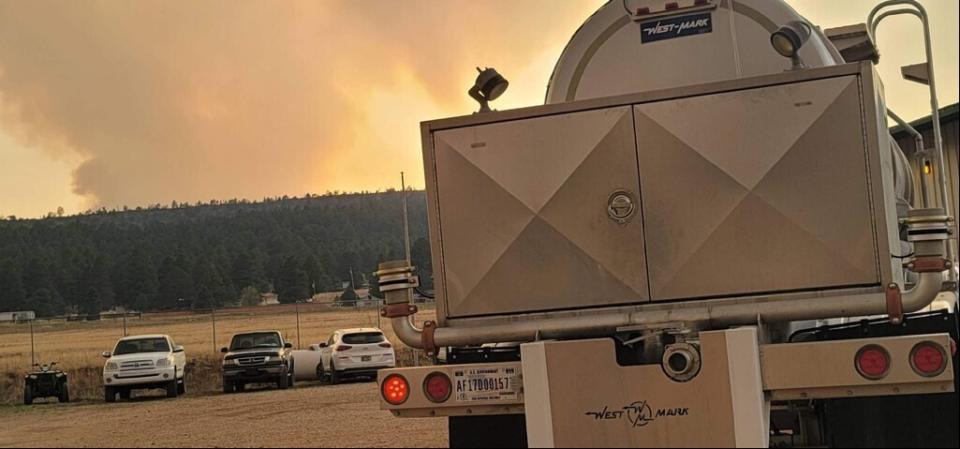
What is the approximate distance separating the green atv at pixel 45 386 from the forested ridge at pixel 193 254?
128 ft

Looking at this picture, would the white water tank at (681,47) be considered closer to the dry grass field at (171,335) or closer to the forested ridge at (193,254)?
the dry grass field at (171,335)

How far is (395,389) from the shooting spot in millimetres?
7688

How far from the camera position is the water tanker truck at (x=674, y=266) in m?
6.82

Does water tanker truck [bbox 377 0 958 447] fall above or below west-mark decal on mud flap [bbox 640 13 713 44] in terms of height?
below

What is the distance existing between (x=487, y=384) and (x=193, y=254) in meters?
102

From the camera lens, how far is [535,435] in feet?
22.8

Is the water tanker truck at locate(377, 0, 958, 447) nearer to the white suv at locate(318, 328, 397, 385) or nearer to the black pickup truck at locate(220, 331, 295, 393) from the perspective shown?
the black pickup truck at locate(220, 331, 295, 393)

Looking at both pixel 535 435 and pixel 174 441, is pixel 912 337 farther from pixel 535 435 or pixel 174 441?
pixel 174 441

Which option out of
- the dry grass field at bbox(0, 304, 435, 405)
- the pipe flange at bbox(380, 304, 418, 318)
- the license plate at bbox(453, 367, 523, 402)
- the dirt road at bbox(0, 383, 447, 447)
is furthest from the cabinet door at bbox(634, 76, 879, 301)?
the dry grass field at bbox(0, 304, 435, 405)

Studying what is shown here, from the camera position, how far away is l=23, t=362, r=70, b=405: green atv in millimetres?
33125

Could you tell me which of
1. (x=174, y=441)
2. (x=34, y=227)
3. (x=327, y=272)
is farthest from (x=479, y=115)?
(x=34, y=227)

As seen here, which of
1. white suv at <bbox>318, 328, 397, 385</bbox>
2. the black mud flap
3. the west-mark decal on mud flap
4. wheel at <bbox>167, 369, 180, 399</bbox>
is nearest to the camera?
the black mud flap

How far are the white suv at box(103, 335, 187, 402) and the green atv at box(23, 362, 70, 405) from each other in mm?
1295

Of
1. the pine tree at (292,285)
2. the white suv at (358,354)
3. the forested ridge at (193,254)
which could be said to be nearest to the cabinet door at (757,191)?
the white suv at (358,354)
